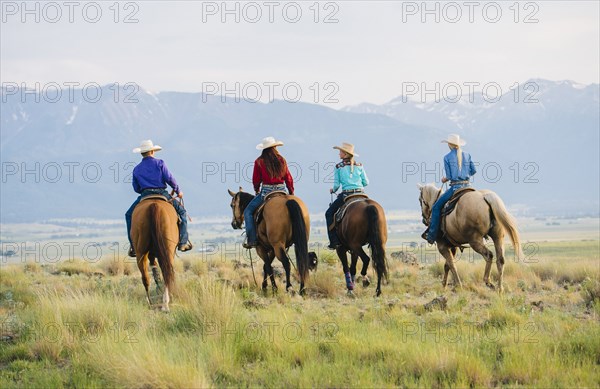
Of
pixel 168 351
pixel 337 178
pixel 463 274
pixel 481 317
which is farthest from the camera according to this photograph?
pixel 463 274

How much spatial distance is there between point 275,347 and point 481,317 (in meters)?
3.78

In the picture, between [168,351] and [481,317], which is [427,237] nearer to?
[481,317]

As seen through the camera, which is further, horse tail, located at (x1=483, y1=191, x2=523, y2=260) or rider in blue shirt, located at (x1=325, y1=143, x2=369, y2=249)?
rider in blue shirt, located at (x1=325, y1=143, x2=369, y2=249)

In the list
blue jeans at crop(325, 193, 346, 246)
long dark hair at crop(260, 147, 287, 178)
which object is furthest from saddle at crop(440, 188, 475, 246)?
long dark hair at crop(260, 147, 287, 178)

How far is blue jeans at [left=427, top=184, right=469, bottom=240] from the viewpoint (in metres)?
14.5


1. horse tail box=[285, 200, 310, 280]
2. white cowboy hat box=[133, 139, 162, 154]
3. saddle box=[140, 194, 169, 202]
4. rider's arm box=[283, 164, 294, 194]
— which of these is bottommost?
horse tail box=[285, 200, 310, 280]

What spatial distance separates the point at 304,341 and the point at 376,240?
483cm

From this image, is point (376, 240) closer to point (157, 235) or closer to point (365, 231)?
point (365, 231)

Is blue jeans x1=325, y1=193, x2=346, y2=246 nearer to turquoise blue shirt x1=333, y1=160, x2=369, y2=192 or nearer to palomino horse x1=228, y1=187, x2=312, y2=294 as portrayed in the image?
turquoise blue shirt x1=333, y1=160, x2=369, y2=192

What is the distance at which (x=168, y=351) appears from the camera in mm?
8555

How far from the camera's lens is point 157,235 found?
1239cm

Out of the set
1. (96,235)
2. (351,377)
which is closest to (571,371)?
(351,377)

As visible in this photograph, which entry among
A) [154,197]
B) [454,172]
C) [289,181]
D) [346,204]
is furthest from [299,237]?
[454,172]

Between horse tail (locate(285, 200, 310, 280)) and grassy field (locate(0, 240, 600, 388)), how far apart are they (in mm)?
640
